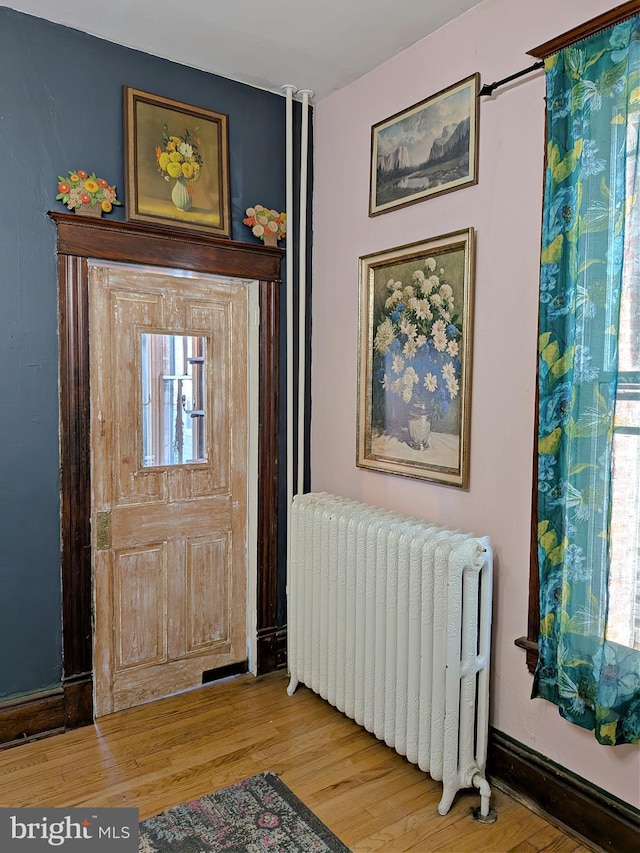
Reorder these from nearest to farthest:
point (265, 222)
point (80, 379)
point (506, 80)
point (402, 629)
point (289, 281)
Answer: point (506, 80), point (402, 629), point (80, 379), point (265, 222), point (289, 281)

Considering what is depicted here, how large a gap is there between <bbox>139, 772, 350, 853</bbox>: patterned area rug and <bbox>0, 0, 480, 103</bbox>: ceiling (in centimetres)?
288

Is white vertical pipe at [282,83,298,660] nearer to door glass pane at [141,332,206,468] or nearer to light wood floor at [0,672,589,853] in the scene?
door glass pane at [141,332,206,468]

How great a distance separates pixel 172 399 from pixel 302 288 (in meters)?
0.88

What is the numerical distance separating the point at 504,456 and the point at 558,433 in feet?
1.03

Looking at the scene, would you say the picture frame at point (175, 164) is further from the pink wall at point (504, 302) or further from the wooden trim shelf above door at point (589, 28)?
the wooden trim shelf above door at point (589, 28)

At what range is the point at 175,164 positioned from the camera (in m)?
2.69

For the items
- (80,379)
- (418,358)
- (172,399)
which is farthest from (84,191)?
(418,358)

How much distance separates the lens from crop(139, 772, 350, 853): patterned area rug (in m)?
1.88

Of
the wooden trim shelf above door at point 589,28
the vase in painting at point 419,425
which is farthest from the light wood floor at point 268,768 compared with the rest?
the wooden trim shelf above door at point 589,28

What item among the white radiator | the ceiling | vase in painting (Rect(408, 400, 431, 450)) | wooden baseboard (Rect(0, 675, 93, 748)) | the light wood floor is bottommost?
the light wood floor

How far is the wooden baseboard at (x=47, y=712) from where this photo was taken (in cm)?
241

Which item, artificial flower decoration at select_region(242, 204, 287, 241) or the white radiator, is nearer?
the white radiator

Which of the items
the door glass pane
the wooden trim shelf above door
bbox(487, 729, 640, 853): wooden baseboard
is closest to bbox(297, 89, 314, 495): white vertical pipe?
the door glass pane

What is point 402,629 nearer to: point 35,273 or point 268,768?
point 268,768
